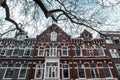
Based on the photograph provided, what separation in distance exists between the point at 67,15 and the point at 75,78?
40.4ft

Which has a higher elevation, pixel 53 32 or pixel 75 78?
pixel 53 32

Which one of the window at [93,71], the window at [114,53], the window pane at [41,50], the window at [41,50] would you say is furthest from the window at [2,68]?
the window at [114,53]

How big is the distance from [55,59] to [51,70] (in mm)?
1778

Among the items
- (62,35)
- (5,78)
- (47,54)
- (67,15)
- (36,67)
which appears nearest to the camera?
(67,15)

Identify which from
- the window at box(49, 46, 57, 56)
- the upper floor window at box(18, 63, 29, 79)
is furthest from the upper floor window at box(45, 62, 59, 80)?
the upper floor window at box(18, 63, 29, 79)

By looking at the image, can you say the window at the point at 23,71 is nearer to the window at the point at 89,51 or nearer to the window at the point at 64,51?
the window at the point at 64,51

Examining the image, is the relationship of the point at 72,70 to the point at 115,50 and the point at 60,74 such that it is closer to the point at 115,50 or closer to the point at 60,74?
the point at 60,74

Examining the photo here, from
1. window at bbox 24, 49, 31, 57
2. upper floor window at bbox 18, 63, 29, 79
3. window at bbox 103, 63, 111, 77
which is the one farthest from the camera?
window at bbox 24, 49, 31, 57

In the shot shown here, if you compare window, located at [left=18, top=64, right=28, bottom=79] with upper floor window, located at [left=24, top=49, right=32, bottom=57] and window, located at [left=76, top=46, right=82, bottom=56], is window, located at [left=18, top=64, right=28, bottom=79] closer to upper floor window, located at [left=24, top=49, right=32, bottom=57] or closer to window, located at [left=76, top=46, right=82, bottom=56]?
upper floor window, located at [left=24, top=49, right=32, bottom=57]

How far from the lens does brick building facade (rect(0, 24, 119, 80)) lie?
20969 millimetres

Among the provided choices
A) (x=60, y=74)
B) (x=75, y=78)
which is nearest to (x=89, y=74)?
(x=75, y=78)

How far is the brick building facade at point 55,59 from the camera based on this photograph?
2097 centimetres

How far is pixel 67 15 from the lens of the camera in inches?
423

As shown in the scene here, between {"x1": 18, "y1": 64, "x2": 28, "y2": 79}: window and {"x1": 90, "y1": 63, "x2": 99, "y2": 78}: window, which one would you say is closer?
{"x1": 18, "y1": 64, "x2": 28, "y2": 79}: window
